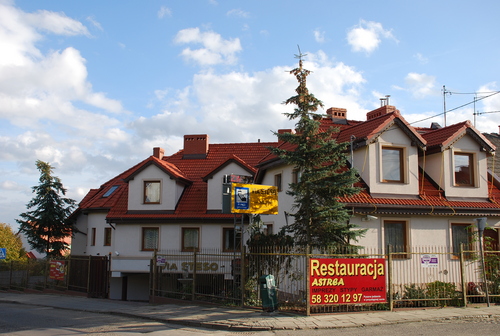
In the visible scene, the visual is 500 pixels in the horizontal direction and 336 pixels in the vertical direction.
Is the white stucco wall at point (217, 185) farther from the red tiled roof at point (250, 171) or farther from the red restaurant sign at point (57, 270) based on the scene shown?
the red restaurant sign at point (57, 270)

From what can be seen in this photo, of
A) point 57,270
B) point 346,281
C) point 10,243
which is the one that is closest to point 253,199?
point 346,281

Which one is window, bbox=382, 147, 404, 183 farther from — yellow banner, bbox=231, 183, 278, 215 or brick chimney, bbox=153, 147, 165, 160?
brick chimney, bbox=153, 147, 165, 160

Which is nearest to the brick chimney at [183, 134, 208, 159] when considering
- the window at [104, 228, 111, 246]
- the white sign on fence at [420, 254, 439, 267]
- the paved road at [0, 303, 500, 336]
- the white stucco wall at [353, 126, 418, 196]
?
the window at [104, 228, 111, 246]

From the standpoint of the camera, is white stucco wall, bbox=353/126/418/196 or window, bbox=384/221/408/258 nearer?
window, bbox=384/221/408/258

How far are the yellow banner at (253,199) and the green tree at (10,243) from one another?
31.5 metres

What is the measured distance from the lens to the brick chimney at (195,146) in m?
30.5

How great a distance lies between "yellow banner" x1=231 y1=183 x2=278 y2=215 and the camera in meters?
16.5

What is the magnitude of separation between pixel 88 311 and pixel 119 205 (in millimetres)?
9170

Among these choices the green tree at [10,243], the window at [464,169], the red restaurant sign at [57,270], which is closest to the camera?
the window at [464,169]

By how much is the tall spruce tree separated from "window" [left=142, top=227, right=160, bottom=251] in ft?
39.3

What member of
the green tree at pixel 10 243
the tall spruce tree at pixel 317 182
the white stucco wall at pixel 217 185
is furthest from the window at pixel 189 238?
the green tree at pixel 10 243

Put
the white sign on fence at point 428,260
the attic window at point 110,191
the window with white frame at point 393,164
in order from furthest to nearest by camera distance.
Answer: the attic window at point 110,191
the window with white frame at point 393,164
the white sign on fence at point 428,260

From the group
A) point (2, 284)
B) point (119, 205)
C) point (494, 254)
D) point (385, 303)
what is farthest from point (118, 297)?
point (494, 254)

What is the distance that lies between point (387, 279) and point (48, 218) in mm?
23164
